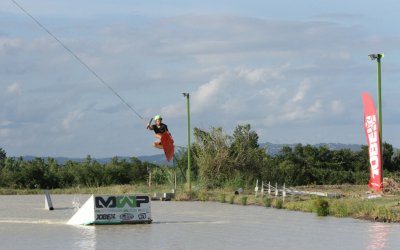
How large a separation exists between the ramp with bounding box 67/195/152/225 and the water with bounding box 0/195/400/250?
0.59 meters

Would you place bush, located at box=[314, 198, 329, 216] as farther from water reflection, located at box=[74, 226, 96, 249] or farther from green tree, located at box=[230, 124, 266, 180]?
green tree, located at box=[230, 124, 266, 180]

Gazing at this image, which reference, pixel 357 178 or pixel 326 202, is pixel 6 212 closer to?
pixel 326 202

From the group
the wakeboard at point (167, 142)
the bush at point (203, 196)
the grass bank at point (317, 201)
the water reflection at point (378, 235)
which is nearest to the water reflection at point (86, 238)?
the water reflection at point (378, 235)

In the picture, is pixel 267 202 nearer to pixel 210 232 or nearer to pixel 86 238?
pixel 210 232

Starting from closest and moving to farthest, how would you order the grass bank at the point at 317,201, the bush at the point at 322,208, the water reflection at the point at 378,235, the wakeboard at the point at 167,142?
the water reflection at the point at 378,235
the grass bank at the point at 317,201
the bush at the point at 322,208
the wakeboard at the point at 167,142

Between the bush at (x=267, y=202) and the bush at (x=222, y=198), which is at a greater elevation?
the bush at (x=222, y=198)

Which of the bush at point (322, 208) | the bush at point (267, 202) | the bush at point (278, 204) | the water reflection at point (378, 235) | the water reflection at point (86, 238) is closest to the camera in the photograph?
the water reflection at point (378, 235)

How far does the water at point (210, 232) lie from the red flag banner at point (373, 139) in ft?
18.3

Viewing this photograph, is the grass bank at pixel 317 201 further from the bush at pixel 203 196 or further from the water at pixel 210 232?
the water at pixel 210 232

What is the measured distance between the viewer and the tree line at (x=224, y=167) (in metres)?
60.8

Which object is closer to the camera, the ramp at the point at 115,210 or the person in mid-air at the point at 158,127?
the ramp at the point at 115,210

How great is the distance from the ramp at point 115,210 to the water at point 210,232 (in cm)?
59

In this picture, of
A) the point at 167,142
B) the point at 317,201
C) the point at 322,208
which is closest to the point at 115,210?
the point at 167,142

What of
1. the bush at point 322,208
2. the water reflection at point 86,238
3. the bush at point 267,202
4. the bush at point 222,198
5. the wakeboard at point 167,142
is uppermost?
the wakeboard at point 167,142
